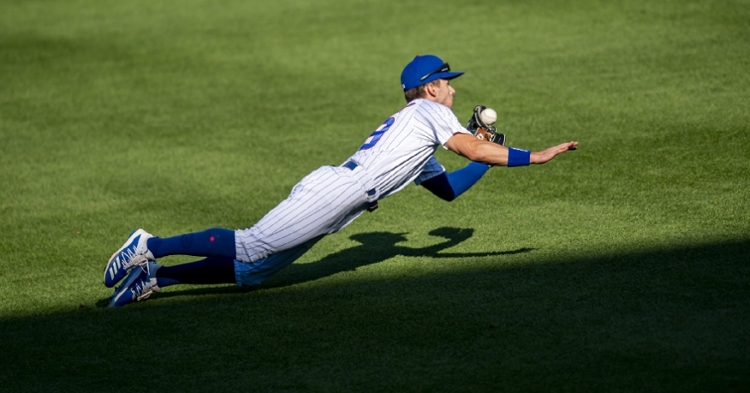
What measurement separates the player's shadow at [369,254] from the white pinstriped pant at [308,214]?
0.68 m

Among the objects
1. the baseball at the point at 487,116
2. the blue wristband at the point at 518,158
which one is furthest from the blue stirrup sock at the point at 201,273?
the baseball at the point at 487,116

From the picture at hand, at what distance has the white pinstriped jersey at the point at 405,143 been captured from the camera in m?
5.69

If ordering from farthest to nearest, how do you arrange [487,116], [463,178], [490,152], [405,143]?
[463,178], [487,116], [405,143], [490,152]

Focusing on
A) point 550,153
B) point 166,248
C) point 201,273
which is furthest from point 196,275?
point 550,153

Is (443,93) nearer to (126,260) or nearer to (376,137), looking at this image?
(376,137)

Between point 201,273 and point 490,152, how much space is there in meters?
2.05

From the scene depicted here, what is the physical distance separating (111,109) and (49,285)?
223 inches

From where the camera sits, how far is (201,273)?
5.98 meters

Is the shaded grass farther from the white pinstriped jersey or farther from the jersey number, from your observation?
the jersey number

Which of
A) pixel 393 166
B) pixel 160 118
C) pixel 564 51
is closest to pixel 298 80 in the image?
pixel 160 118

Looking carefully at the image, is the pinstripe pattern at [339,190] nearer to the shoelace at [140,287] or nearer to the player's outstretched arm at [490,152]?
the player's outstretched arm at [490,152]

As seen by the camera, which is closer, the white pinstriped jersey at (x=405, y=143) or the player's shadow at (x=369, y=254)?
the white pinstriped jersey at (x=405, y=143)

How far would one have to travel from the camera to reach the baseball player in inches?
220

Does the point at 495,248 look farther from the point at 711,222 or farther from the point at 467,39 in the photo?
the point at 467,39
